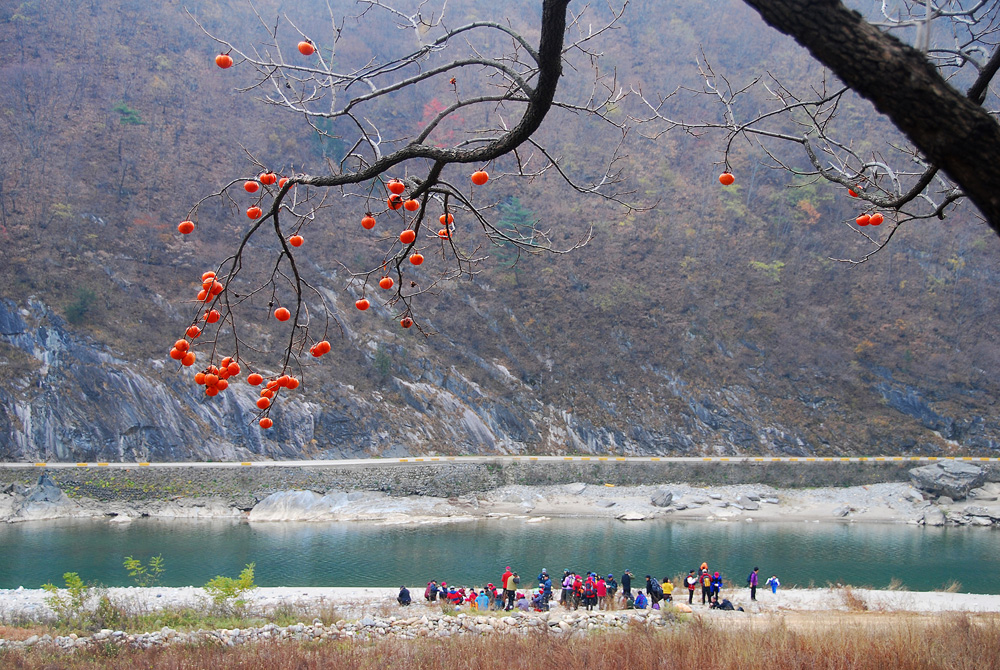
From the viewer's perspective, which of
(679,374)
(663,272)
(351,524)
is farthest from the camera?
(663,272)

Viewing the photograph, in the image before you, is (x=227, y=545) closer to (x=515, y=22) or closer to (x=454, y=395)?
(x=454, y=395)

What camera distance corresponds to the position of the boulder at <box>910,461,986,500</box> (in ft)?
80.2

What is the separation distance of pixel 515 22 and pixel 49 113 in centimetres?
3763

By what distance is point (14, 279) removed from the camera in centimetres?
2516

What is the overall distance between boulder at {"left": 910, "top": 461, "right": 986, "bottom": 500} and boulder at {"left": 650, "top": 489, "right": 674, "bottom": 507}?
9.48m

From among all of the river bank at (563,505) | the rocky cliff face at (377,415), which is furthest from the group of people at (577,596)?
the rocky cliff face at (377,415)

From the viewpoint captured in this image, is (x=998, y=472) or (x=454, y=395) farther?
(x=454, y=395)

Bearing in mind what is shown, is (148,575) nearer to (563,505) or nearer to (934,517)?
(563,505)

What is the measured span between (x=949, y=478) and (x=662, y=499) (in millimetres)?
10655

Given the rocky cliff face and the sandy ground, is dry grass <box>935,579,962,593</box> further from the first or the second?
the rocky cliff face

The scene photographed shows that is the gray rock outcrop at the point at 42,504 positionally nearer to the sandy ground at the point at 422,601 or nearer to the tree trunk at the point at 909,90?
the sandy ground at the point at 422,601

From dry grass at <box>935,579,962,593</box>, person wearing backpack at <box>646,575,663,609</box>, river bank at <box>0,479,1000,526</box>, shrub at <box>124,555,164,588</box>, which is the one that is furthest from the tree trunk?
river bank at <box>0,479,1000,526</box>

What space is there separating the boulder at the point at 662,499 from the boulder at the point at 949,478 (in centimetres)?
948

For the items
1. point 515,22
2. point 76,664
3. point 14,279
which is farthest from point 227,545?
point 515,22
